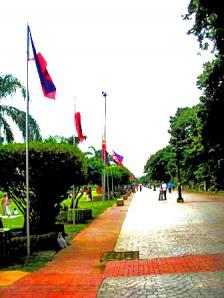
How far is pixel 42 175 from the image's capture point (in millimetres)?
15570

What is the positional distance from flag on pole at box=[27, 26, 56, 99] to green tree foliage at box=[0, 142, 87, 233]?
2.63m

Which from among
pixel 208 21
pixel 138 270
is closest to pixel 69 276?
pixel 138 270

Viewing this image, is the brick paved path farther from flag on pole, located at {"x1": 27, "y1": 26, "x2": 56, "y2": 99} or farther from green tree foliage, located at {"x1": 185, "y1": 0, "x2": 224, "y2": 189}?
green tree foliage, located at {"x1": 185, "y1": 0, "x2": 224, "y2": 189}

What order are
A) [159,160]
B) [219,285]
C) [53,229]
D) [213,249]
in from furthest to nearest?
[159,160] < [53,229] < [213,249] < [219,285]

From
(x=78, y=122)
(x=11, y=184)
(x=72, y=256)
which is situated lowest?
(x=72, y=256)

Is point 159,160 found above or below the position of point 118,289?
above

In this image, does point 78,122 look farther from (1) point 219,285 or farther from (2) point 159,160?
(2) point 159,160

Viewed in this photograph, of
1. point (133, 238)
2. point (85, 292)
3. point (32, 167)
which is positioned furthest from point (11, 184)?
point (85, 292)

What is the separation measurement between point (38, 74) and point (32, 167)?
340cm

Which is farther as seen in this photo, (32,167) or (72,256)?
(32,167)

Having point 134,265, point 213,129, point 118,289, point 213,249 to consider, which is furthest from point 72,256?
point 213,129

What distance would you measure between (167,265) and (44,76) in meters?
5.59

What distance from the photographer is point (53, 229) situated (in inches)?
643

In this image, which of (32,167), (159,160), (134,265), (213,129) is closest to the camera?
(134,265)
